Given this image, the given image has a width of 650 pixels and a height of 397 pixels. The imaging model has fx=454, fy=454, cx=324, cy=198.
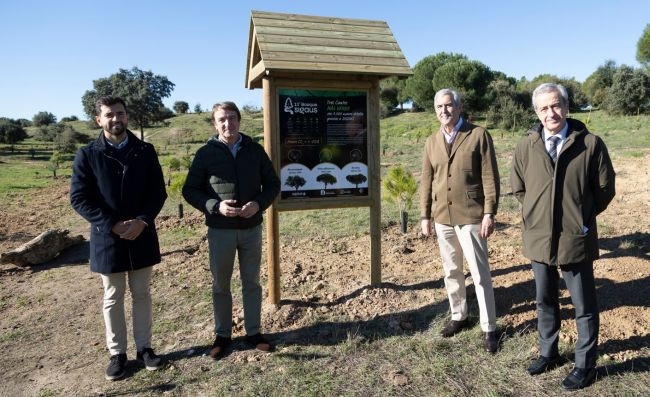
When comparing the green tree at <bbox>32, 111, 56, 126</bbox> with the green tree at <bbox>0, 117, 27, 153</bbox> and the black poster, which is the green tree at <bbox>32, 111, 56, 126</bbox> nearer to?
the green tree at <bbox>0, 117, 27, 153</bbox>

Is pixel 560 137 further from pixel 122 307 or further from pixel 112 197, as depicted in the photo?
pixel 122 307

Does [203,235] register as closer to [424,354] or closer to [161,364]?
[161,364]

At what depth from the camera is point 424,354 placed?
3.71 meters

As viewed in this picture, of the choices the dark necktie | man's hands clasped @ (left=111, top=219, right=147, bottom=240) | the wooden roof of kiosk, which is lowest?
man's hands clasped @ (left=111, top=219, right=147, bottom=240)

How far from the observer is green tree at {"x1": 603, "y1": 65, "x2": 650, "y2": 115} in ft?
110

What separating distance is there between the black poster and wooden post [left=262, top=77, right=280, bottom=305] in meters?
0.09

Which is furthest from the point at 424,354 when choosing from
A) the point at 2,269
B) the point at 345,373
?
the point at 2,269

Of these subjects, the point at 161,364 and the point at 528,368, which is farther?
the point at 161,364

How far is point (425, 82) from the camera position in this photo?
54562 mm

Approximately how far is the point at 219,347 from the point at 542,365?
255cm

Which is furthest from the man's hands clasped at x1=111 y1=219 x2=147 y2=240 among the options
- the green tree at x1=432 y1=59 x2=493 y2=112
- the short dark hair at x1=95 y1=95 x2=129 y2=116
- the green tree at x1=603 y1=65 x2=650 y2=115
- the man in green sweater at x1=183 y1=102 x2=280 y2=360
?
the green tree at x1=432 y1=59 x2=493 y2=112

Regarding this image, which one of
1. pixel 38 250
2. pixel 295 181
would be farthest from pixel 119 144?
pixel 38 250

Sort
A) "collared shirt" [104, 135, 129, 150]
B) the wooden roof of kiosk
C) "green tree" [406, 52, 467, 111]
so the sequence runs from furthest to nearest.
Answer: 1. "green tree" [406, 52, 467, 111]
2. the wooden roof of kiosk
3. "collared shirt" [104, 135, 129, 150]

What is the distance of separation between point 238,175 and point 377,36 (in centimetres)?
248
